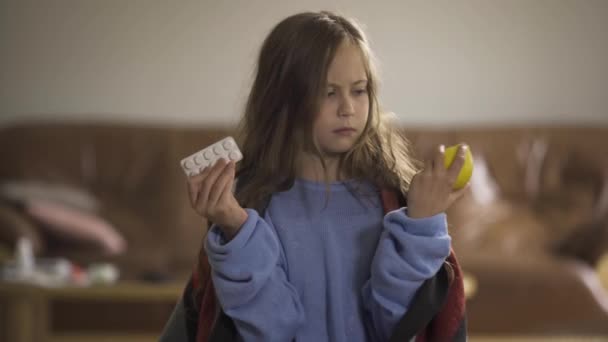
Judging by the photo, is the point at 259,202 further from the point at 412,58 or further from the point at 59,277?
the point at 412,58

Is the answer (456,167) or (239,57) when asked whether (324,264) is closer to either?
(456,167)

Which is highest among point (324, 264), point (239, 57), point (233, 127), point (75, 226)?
point (324, 264)

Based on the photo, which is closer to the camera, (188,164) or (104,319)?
(188,164)

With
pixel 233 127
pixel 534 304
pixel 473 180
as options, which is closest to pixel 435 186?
pixel 534 304

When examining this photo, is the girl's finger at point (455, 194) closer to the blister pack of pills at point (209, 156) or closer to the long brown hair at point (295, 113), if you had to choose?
the long brown hair at point (295, 113)

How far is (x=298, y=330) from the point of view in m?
1.21

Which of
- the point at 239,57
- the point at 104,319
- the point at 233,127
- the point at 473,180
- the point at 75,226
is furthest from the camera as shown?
A: the point at 239,57

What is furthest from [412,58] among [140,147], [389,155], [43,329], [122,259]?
[389,155]

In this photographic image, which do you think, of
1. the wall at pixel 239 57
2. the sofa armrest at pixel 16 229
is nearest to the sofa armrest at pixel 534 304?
the wall at pixel 239 57

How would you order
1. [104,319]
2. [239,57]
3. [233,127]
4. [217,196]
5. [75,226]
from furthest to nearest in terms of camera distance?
[239,57] < [233,127] < [75,226] < [104,319] < [217,196]

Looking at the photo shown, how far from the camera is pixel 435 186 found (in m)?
1.16

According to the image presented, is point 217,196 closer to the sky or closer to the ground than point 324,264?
closer to the sky

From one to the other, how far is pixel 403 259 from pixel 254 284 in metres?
0.19

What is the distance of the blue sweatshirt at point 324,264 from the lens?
1162mm
